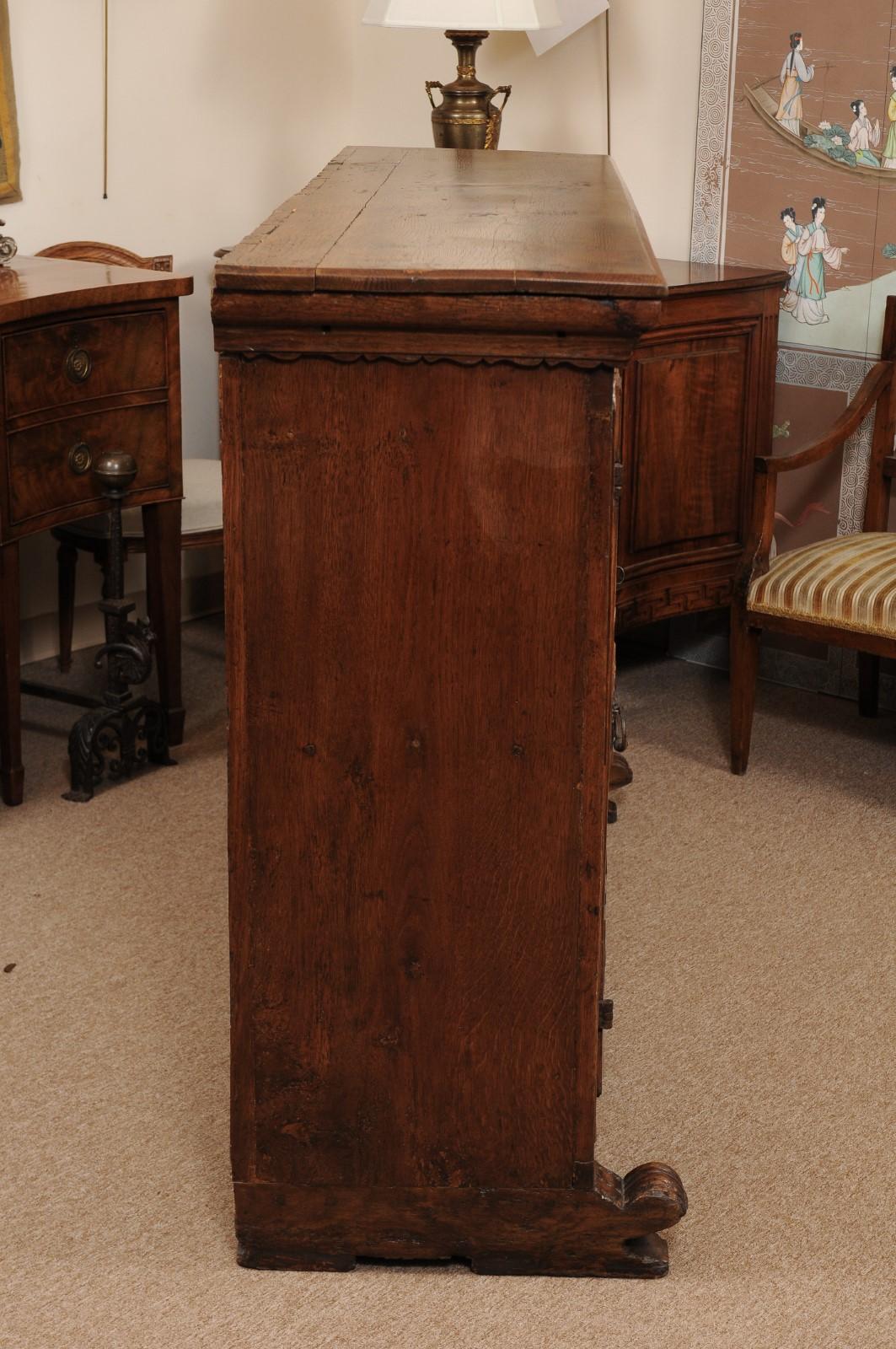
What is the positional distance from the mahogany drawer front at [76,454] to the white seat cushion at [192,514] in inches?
6.0

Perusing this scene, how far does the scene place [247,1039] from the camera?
181 cm

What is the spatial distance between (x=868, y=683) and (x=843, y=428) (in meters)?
0.70

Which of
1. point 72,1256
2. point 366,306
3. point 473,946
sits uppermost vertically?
point 366,306

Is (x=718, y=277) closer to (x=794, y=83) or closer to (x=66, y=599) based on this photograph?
(x=794, y=83)

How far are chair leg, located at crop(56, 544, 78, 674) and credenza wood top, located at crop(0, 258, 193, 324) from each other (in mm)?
815

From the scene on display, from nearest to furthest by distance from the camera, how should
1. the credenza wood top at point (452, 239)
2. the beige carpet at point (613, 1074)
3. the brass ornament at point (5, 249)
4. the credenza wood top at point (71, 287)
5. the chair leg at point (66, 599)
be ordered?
the credenza wood top at point (452, 239)
the beige carpet at point (613, 1074)
the credenza wood top at point (71, 287)
the brass ornament at point (5, 249)
the chair leg at point (66, 599)

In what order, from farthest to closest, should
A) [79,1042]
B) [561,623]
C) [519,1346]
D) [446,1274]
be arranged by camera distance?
[79,1042]
[446,1274]
[519,1346]
[561,623]

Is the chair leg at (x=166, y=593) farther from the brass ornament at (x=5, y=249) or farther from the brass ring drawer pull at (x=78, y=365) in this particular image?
the brass ornament at (x=5, y=249)

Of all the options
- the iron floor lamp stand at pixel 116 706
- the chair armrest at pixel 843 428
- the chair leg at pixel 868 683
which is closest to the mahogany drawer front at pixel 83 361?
the iron floor lamp stand at pixel 116 706

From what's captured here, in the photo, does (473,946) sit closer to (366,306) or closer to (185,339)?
(366,306)

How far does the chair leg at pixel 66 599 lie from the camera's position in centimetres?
398

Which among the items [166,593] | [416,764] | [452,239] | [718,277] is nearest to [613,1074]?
[416,764]

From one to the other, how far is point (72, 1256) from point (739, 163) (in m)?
3.25

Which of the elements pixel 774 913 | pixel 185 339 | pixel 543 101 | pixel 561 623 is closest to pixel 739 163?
pixel 543 101
